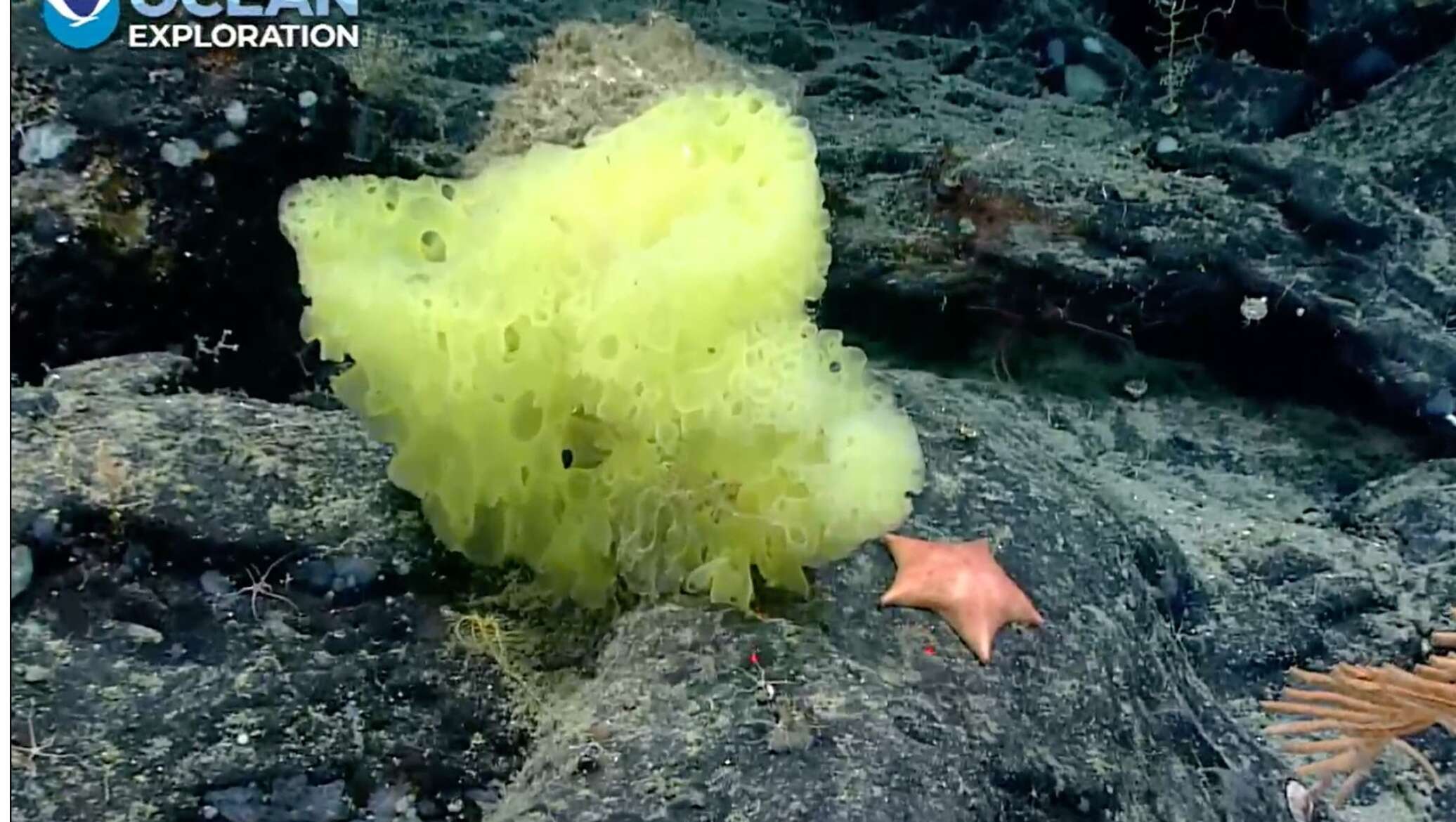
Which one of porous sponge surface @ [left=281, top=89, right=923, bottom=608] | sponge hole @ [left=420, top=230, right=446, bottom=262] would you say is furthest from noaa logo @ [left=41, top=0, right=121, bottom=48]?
sponge hole @ [left=420, top=230, right=446, bottom=262]

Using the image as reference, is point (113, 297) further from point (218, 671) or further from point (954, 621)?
point (954, 621)

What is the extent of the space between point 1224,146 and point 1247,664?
1.14 meters

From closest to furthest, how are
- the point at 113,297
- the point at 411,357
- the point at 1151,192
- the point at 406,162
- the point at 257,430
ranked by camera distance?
the point at 411,357
the point at 257,430
the point at 113,297
the point at 406,162
the point at 1151,192

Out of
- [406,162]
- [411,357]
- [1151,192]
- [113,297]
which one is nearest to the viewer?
[411,357]

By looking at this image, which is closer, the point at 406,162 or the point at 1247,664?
the point at 1247,664

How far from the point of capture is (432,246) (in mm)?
1573

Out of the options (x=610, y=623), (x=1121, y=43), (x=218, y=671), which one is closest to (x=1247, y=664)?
(x=610, y=623)

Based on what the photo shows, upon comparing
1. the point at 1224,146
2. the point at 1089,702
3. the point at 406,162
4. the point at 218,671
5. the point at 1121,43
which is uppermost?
the point at 1121,43

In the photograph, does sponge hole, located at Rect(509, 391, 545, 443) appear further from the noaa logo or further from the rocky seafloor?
the noaa logo

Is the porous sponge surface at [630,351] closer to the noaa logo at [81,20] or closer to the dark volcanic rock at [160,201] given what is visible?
the dark volcanic rock at [160,201]

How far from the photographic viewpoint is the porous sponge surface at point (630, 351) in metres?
1.45

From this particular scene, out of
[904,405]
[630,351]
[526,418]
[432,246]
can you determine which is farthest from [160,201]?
[904,405]

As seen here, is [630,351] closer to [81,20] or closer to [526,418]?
[526,418]

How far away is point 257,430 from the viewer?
175 cm
